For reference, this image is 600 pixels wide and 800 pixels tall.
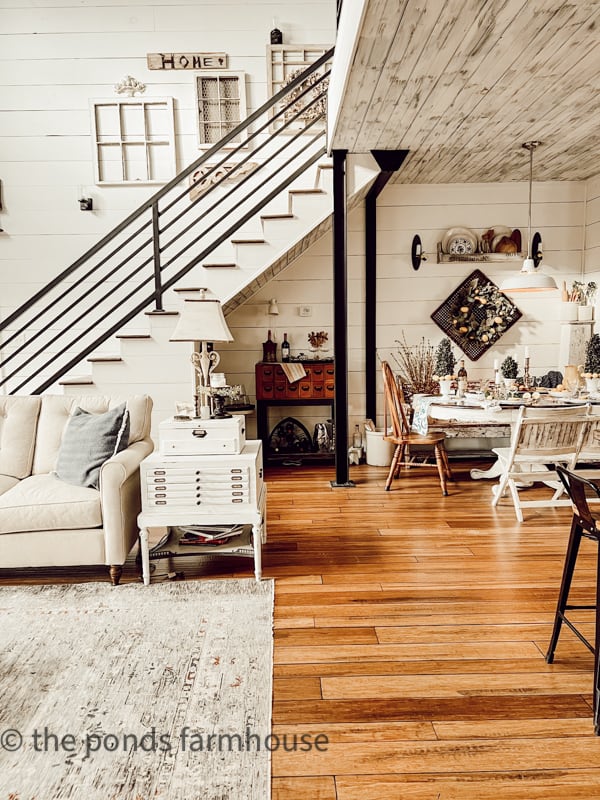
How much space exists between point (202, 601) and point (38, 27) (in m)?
5.92

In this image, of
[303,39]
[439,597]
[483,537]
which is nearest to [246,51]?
[303,39]

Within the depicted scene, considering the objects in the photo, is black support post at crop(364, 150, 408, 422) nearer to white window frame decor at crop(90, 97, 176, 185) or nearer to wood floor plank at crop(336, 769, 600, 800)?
white window frame decor at crop(90, 97, 176, 185)

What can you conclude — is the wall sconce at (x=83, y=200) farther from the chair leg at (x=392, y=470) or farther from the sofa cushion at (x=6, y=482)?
the chair leg at (x=392, y=470)

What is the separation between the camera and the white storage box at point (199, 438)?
10.8 feet

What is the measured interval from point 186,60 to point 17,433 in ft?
14.1

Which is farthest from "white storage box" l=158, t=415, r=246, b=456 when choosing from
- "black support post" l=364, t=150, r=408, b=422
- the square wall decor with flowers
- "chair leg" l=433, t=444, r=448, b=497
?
the square wall decor with flowers

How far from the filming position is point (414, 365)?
629cm

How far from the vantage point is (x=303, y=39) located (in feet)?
20.0

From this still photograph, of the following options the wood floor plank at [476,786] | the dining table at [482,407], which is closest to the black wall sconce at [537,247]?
the dining table at [482,407]

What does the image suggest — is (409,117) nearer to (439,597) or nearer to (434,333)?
(434,333)

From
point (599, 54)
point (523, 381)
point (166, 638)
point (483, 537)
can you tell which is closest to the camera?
point (166, 638)

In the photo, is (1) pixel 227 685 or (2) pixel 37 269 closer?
(1) pixel 227 685

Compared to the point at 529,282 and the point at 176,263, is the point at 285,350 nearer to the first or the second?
the point at 176,263

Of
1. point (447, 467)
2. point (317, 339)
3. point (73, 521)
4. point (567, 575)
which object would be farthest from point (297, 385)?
point (567, 575)
